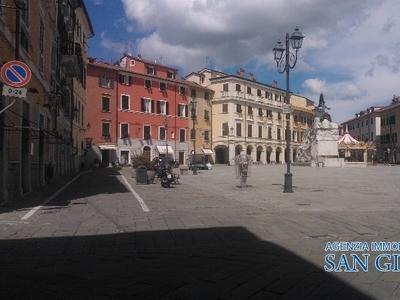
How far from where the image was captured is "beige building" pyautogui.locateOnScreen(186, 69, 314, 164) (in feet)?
218

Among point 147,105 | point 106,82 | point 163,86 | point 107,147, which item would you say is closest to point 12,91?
point 107,147

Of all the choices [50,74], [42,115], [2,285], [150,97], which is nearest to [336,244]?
[2,285]

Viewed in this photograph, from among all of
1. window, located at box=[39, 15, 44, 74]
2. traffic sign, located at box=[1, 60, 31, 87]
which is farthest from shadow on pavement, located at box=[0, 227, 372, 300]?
window, located at box=[39, 15, 44, 74]

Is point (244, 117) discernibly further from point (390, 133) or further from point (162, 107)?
point (390, 133)

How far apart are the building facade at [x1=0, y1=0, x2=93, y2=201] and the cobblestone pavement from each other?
2121 mm

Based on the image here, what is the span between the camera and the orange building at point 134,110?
5178cm

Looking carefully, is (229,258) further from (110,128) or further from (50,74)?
(110,128)

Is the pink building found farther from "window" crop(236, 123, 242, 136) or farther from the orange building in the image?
"window" crop(236, 123, 242, 136)

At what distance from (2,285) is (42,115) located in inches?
592

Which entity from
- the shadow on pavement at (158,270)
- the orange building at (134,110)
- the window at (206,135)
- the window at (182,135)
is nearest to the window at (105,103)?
the orange building at (134,110)

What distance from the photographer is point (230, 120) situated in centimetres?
6631

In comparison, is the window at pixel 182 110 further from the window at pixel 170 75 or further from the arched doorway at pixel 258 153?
the arched doorway at pixel 258 153

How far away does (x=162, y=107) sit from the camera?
5859cm

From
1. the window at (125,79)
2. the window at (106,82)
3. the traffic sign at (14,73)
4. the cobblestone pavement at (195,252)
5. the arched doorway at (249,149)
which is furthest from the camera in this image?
the arched doorway at (249,149)
